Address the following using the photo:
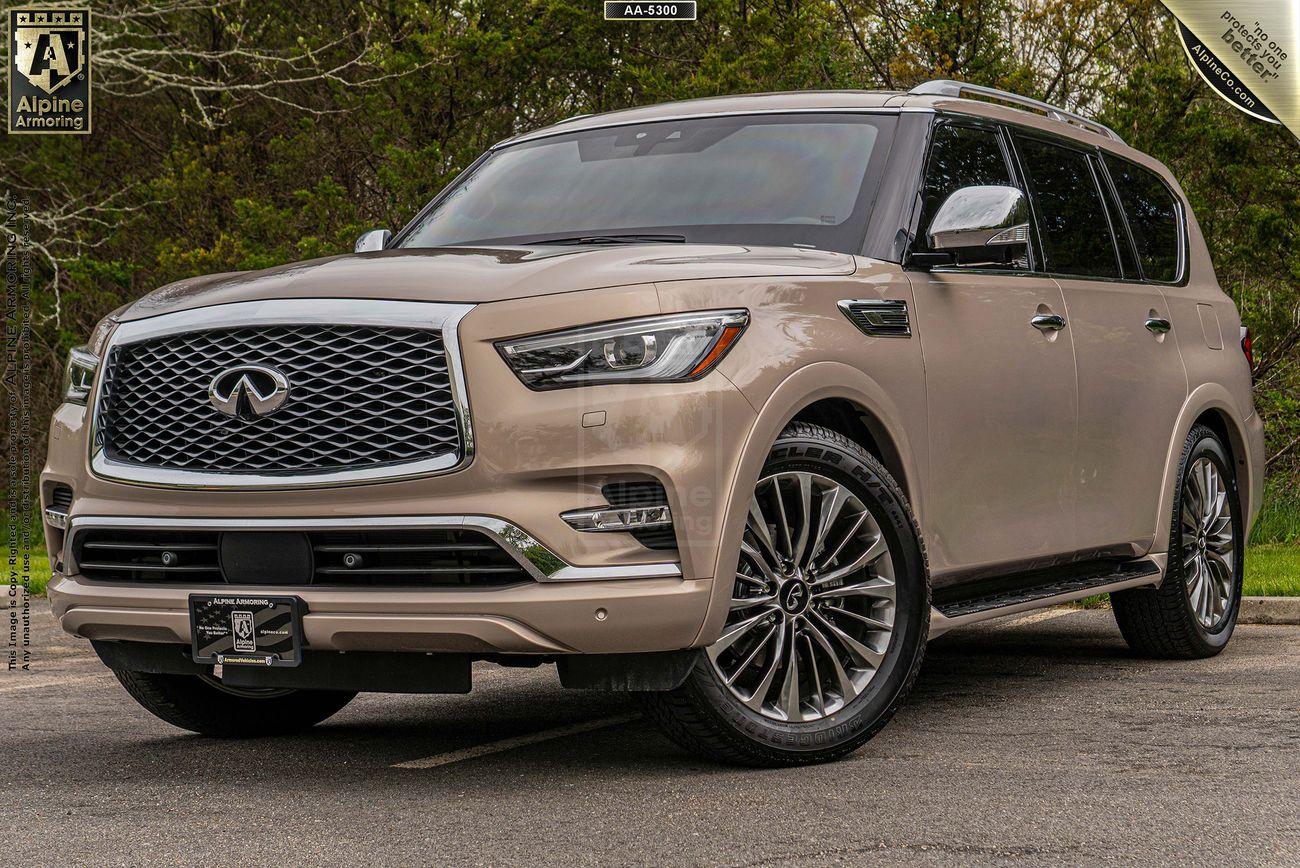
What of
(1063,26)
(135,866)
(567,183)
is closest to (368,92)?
(1063,26)

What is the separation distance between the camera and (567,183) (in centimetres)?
619

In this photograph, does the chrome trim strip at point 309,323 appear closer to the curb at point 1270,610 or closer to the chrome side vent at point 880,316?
the chrome side vent at point 880,316

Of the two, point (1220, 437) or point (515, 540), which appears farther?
point (1220, 437)

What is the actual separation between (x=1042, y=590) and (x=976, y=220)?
144cm

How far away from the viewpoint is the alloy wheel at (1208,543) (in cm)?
726

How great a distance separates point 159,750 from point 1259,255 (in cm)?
1130

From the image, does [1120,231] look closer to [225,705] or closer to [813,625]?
[813,625]

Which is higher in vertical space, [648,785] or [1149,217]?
[1149,217]

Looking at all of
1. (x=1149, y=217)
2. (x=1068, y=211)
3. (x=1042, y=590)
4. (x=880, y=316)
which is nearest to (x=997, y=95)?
(x=1068, y=211)

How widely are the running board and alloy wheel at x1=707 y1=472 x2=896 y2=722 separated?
1.16 feet

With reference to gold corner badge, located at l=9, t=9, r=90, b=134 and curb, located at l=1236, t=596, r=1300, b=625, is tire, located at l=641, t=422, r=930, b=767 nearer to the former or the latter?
curb, located at l=1236, t=596, r=1300, b=625

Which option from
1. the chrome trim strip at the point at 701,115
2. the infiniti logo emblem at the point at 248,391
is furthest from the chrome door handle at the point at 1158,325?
the infiniti logo emblem at the point at 248,391

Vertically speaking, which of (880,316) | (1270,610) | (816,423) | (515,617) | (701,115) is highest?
(701,115)

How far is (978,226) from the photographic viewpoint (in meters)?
5.41
